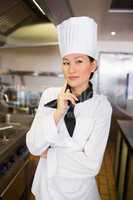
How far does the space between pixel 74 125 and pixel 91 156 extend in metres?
0.14

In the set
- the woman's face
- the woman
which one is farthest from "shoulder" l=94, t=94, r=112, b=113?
the woman's face

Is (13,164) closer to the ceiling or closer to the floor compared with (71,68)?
closer to the floor

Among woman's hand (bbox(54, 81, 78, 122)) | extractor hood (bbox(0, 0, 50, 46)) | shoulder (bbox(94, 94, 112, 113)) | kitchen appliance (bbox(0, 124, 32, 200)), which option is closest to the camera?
woman's hand (bbox(54, 81, 78, 122))

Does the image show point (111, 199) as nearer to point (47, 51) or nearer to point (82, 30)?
point (82, 30)

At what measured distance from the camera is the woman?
0.89 meters

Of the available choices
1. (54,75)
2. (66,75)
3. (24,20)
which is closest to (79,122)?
(66,75)

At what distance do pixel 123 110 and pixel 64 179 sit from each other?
3267 mm

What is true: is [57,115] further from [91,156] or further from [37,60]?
[37,60]

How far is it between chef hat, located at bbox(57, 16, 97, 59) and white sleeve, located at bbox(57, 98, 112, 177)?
0.28 m

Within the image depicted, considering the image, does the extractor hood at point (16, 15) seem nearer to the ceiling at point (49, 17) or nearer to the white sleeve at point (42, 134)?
the ceiling at point (49, 17)

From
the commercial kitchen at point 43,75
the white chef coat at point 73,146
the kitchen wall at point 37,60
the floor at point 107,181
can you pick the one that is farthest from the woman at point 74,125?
the kitchen wall at point 37,60

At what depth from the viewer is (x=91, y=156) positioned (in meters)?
0.92

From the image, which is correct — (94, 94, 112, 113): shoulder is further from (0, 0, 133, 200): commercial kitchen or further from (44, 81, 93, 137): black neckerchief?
(0, 0, 133, 200): commercial kitchen

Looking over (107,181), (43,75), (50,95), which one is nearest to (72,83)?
(50,95)
